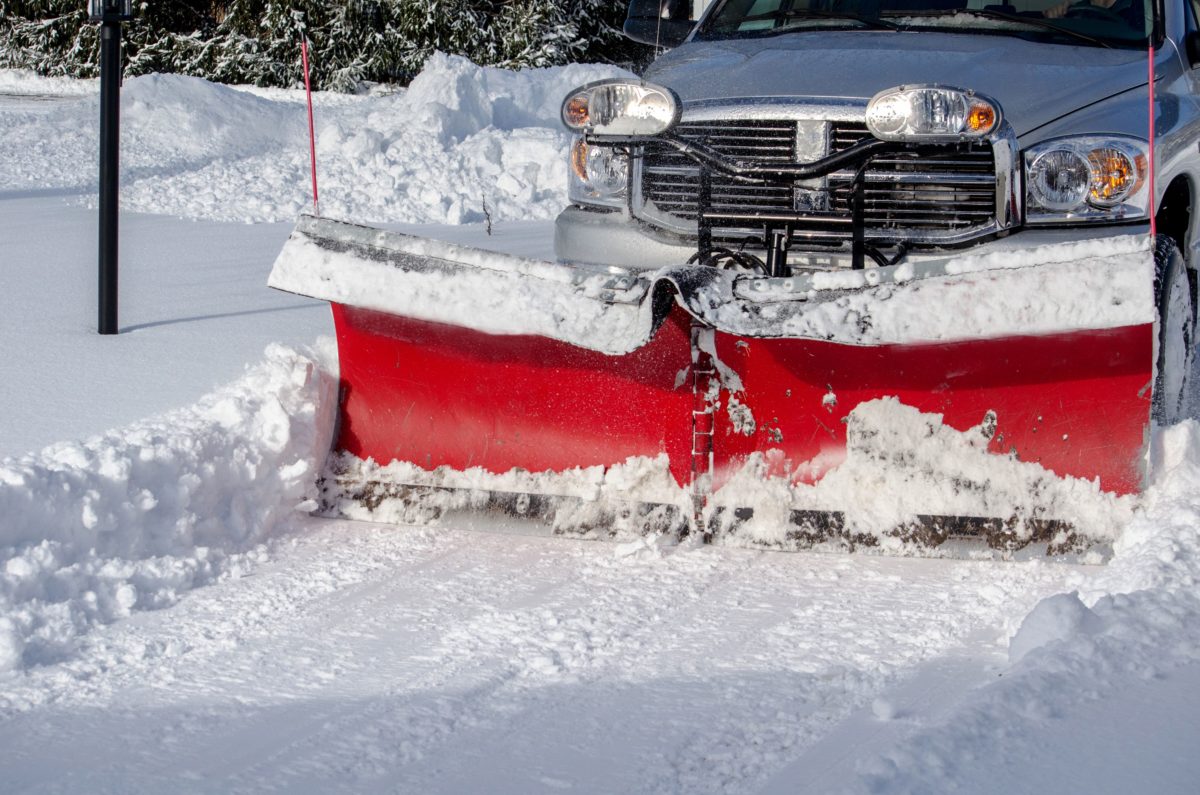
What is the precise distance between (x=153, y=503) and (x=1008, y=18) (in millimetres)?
2982

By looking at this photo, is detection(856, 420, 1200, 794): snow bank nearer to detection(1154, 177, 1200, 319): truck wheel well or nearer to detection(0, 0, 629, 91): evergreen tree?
detection(1154, 177, 1200, 319): truck wheel well

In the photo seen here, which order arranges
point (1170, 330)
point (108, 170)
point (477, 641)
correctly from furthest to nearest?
point (108, 170) → point (1170, 330) → point (477, 641)

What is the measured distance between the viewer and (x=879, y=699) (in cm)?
257

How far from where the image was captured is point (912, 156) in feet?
11.9

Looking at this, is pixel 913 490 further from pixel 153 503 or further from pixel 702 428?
pixel 153 503

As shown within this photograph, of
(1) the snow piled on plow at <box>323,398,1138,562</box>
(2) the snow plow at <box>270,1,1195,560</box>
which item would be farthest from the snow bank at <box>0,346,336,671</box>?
(1) the snow piled on plow at <box>323,398,1138,562</box>

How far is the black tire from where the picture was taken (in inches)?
132

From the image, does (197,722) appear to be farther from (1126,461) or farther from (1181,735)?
(1126,461)

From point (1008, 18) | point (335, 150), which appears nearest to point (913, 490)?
point (1008, 18)

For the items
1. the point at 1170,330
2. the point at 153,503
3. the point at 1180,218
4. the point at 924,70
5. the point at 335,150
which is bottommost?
the point at 153,503

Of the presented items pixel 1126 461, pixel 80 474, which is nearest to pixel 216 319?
pixel 80 474

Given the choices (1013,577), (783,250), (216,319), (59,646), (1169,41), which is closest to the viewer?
(59,646)

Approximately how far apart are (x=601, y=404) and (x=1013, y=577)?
1118mm

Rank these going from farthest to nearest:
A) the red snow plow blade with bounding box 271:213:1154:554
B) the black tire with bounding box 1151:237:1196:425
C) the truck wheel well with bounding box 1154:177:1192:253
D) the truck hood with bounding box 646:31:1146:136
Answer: the truck wheel well with bounding box 1154:177:1192:253 → the truck hood with bounding box 646:31:1146:136 → the black tire with bounding box 1151:237:1196:425 → the red snow plow blade with bounding box 271:213:1154:554
